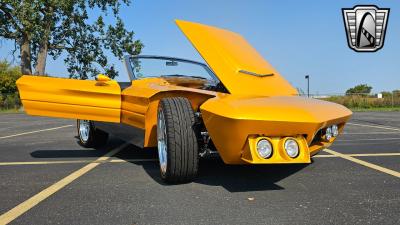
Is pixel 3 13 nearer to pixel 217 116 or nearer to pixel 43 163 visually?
pixel 43 163

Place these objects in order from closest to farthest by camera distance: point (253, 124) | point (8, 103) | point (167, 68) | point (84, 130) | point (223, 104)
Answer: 1. point (253, 124)
2. point (223, 104)
3. point (167, 68)
4. point (84, 130)
5. point (8, 103)

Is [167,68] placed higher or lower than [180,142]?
higher

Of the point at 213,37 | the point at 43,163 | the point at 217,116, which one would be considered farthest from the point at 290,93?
the point at 43,163

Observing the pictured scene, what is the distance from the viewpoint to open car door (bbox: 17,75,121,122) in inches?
194

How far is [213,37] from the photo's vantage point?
4.67 m

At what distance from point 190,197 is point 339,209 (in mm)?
1157

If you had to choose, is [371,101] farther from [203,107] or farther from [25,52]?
[203,107]

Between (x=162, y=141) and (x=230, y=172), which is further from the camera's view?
(x=230, y=172)

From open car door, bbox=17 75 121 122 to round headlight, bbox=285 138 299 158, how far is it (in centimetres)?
238

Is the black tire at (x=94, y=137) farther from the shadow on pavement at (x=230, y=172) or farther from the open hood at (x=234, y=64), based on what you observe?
the open hood at (x=234, y=64)

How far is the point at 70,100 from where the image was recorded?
4.95m

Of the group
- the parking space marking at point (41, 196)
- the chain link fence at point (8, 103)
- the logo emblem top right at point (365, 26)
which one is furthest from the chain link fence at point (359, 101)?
the parking space marking at point (41, 196)

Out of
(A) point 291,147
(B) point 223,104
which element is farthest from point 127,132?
(A) point 291,147

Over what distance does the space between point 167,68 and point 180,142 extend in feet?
6.49
